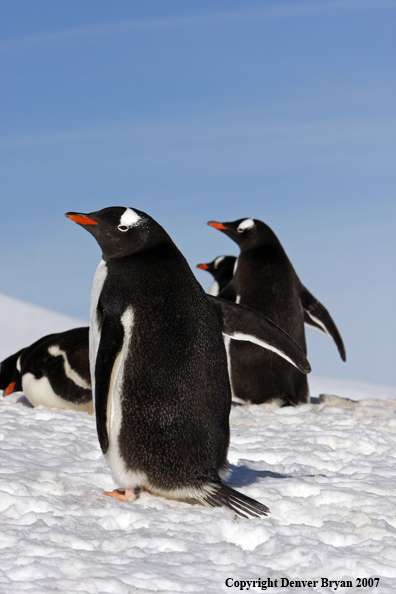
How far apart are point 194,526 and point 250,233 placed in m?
4.07

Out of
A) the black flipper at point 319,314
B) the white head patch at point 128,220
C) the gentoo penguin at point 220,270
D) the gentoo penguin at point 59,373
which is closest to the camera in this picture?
the white head patch at point 128,220

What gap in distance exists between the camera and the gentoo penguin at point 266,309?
19.1ft

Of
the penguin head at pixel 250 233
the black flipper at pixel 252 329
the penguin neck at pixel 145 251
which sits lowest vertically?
the black flipper at pixel 252 329

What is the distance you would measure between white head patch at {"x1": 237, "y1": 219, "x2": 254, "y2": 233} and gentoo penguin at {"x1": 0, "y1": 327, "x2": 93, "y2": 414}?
1.73 metres

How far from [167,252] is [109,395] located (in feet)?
2.17

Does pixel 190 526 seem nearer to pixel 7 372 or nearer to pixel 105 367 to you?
pixel 105 367

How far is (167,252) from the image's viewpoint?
2.95 metres

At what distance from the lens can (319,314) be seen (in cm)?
650

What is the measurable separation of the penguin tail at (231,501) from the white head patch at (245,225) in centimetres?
384

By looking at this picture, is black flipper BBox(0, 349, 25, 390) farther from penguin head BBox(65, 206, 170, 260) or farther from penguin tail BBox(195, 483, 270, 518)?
penguin tail BBox(195, 483, 270, 518)

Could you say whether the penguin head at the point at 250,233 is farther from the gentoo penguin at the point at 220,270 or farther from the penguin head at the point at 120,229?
the penguin head at the point at 120,229

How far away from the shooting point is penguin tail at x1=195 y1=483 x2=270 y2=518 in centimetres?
259

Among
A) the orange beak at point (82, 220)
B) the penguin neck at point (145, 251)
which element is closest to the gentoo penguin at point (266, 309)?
the penguin neck at point (145, 251)

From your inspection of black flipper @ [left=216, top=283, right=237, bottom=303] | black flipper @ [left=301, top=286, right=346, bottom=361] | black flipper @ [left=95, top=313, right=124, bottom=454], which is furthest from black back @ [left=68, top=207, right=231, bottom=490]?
black flipper @ [left=301, top=286, right=346, bottom=361]
